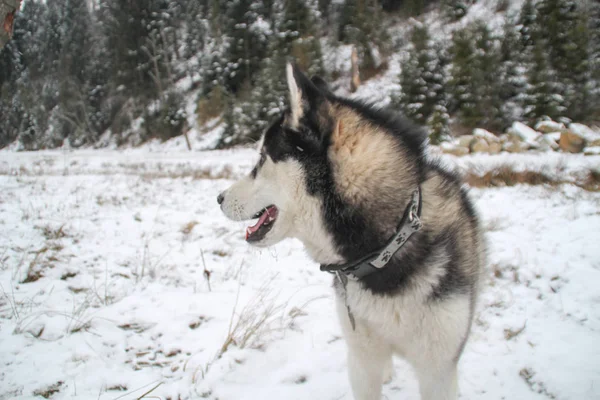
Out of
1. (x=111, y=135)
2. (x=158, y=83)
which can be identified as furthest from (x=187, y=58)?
(x=111, y=135)

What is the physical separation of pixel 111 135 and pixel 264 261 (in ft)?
140

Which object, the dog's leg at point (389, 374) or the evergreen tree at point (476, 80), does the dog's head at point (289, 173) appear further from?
the evergreen tree at point (476, 80)

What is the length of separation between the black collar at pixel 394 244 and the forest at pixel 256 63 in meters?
11.2

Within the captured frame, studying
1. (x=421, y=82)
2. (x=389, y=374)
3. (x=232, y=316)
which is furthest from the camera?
(x=421, y=82)

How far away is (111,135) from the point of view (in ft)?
129

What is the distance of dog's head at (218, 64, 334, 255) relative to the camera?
5.40 ft

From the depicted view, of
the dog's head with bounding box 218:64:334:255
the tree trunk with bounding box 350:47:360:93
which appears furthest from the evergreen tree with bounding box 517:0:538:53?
the dog's head with bounding box 218:64:334:255

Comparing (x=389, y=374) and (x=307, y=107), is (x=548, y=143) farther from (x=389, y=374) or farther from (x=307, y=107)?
(x=307, y=107)

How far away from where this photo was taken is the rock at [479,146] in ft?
34.8

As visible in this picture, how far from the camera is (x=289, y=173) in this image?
5.56ft

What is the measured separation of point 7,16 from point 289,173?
2778mm

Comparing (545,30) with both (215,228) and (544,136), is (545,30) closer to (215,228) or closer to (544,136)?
(544,136)

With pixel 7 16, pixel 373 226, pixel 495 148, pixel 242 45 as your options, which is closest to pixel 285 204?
pixel 373 226

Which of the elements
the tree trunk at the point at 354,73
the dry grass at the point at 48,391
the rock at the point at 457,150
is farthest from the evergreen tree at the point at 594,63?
the dry grass at the point at 48,391
